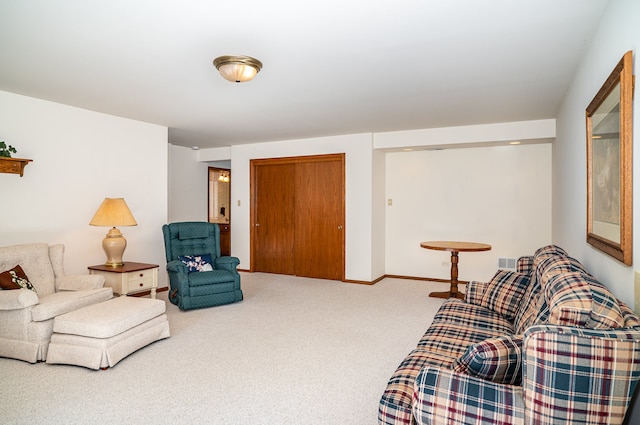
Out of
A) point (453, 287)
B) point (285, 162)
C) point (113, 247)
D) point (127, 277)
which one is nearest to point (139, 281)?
point (127, 277)

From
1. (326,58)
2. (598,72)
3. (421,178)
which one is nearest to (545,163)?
(421,178)

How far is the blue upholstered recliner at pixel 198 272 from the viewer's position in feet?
14.8

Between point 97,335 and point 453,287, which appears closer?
point 97,335

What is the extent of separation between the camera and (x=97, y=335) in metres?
2.91

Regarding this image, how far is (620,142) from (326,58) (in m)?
1.91

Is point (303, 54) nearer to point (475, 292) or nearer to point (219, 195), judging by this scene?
point (475, 292)

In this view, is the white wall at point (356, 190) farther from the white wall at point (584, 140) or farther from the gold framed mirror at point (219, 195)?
the white wall at point (584, 140)

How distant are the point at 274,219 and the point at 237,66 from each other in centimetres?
425

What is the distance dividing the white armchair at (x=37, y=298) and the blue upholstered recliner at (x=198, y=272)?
0.94m

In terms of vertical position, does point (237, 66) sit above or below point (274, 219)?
above

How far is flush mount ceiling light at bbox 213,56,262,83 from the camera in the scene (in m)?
2.74

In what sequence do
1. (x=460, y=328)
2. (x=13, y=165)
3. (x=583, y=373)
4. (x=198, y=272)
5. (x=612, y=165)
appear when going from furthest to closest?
(x=198, y=272)
(x=13, y=165)
(x=460, y=328)
(x=612, y=165)
(x=583, y=373)

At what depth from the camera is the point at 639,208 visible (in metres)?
1.57

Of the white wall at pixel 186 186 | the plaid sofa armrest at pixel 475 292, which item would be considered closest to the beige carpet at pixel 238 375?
the plaid sofa armrest at pixel 475 292
